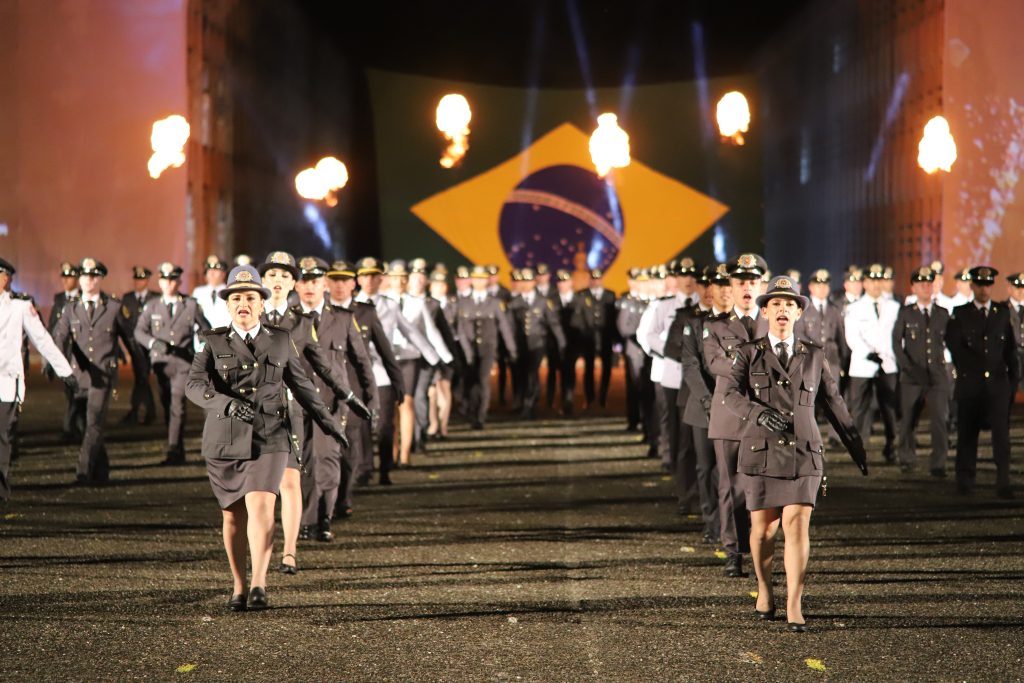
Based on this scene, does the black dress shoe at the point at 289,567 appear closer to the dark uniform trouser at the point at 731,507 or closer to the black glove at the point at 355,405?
the black glove at the point at 355,405

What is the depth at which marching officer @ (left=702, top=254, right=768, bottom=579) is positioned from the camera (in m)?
8.18

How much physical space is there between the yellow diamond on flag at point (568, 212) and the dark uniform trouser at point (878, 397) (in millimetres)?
20062

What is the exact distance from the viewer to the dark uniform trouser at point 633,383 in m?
18.5

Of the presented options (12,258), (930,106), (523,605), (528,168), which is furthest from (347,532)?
(528,168)

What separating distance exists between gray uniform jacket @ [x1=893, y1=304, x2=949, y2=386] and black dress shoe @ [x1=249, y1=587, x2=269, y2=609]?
787cm

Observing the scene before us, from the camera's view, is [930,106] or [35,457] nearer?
[35,457]

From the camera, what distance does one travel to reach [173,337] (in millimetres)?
15391

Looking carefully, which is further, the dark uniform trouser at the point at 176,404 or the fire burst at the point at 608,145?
the fire burst at the point at 608,145

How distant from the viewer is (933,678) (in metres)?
6.14

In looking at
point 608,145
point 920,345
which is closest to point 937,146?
point 920,345

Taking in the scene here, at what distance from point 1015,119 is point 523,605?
17210mm

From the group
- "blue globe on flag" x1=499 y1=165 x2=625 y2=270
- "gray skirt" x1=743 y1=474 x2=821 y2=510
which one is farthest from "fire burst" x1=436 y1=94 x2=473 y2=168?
"gray skirt" x1=743 y1=474 x2=821 y2=510

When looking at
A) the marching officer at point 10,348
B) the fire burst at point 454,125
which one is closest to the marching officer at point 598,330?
the fire burst at point 454,125

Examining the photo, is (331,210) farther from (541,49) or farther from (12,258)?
(12,258)
